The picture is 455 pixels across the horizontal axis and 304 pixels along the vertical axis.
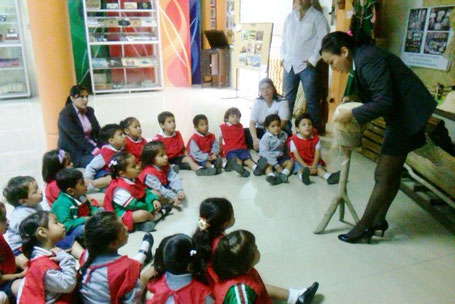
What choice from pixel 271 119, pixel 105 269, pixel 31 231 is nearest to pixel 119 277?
pixel 105 269

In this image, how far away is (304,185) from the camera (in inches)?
131

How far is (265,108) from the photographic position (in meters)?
4.03

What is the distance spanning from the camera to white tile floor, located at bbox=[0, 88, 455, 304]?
2.01 metres

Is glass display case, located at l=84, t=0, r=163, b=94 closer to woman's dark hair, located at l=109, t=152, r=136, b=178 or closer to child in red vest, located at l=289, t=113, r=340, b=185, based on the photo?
child in red vest, located at l=289, t=113, r=340, b=185

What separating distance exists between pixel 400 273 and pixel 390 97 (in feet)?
3.19

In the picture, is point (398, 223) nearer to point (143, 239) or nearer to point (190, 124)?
point (143, 239)

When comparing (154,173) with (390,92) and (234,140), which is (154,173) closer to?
(234,140)

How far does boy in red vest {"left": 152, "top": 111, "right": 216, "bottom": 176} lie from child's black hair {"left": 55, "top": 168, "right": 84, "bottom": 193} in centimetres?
136

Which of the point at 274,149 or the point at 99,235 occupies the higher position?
the point at 99,235

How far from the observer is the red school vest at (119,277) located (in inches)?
61.7

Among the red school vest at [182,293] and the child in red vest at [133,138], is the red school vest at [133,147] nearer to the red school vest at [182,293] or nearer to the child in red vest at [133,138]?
the child in red vest at [133,138]

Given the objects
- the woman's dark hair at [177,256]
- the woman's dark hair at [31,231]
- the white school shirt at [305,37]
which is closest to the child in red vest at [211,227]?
the woman's dark hair at [177,256]

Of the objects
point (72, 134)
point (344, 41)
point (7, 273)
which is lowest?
point (7, 273)

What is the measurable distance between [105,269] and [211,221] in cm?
49
